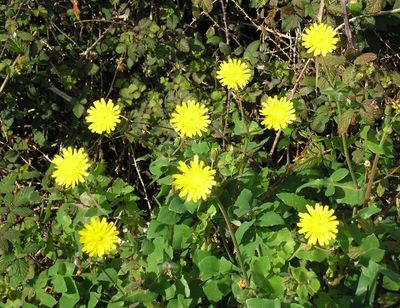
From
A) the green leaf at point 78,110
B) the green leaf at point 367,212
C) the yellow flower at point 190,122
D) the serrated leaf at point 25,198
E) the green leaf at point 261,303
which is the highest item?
the green leaf at point 78,110

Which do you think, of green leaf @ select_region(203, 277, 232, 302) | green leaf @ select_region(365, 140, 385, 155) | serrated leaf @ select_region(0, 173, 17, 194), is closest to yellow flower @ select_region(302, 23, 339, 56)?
green leaf @ select_region(365, 140, 385, 155)

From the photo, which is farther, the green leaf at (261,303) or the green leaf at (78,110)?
the green leaf at (78,110)

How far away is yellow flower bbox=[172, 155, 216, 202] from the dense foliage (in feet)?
0.05

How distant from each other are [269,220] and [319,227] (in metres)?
0.20

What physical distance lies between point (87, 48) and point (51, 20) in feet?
0.65

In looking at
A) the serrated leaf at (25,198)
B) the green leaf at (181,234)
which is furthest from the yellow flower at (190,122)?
the serrated leaf at (25,198)

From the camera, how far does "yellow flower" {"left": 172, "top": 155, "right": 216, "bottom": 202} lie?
1.73 m

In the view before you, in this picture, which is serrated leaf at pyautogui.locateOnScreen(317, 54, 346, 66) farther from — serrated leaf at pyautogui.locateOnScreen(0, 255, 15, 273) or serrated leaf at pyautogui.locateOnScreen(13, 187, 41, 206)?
serrated leaf at pyautogui.locateOnScreen(0, 255, 15, 273)

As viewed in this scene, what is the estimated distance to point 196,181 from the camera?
1758 millimetres

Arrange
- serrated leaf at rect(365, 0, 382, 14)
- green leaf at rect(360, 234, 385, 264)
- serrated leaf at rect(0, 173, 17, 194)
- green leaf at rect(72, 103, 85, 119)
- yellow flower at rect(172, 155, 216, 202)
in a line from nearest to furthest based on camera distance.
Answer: yellow flower at rect(172, 155, 216, 202), green leaf at rect(360, 234, 385, 264), serrated leaf at rect(0, 173, 17, 194), serrated leaf at rect(365, 0, 382, 14), green leaf at rect(72, 103, 85, 119)

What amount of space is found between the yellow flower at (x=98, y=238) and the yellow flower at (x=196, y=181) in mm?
246

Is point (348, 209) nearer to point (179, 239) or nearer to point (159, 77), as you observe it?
point (179, 239)

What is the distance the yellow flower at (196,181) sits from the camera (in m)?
1.73

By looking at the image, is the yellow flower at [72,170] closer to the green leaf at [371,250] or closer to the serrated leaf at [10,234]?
the serrated leaf at [10,234]
